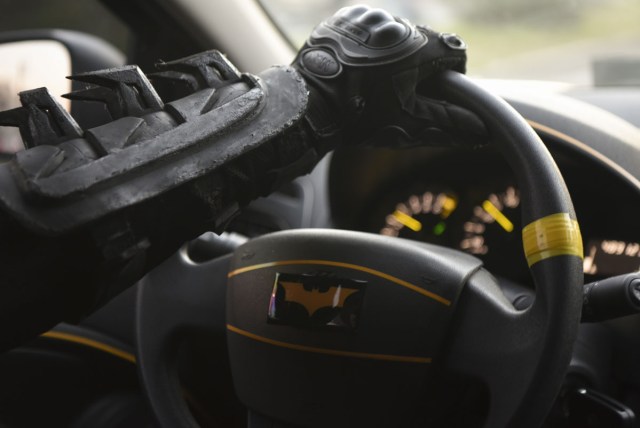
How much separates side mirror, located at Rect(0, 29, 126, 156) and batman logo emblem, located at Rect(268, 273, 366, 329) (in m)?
0.85

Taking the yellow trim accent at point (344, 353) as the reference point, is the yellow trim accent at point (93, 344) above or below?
below

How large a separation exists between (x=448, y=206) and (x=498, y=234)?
157 mm

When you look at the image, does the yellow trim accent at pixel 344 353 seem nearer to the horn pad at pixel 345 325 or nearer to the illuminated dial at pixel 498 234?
the horn pad at pixel 345 325

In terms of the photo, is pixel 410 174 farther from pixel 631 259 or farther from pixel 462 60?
pixel 462 60

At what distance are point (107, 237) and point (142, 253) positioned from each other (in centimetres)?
5

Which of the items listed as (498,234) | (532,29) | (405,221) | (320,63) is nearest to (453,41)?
(320,63)

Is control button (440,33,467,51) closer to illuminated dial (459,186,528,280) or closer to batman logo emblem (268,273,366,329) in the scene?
batman logo emblem (268,273,366,329)

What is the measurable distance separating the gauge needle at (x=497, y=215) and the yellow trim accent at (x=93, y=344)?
0.70 m

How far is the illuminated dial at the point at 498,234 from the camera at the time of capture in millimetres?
1386

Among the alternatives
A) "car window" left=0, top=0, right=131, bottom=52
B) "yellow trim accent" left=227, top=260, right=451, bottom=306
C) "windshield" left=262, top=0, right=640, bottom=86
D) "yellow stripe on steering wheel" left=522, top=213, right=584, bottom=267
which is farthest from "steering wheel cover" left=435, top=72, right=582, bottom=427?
"car window" left=0, top=0, right=131, bottom=52

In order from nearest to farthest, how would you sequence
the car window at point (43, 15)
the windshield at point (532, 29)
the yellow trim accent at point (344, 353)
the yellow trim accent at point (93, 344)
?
the yellow trim accent at point (344, 353), the yellow trim accent at point (93, 344), the windshield at point (532, 29), the car window at point (43, 15)

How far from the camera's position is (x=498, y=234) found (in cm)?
145

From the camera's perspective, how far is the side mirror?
5.18ft

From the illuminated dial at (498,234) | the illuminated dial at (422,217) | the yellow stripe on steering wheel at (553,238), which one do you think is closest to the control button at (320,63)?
the yellow stripe on steering wheel at (553,238)
